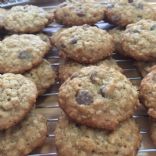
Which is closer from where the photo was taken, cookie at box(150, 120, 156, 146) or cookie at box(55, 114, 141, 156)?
cookie at box(55, 114, 141, 156)

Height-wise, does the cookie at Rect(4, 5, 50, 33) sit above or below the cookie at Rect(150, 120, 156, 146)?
above

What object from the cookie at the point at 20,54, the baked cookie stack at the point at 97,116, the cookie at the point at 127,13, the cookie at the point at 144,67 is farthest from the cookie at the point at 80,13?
the baked cookie stack at the point at 97,116

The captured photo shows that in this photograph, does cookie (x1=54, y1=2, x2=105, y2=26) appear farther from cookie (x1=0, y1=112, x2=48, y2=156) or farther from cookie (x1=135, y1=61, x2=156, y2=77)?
cookie (x1=0, y1=112, x2=48, y2=156)

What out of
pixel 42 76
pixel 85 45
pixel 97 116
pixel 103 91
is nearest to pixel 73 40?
pixel 85 45

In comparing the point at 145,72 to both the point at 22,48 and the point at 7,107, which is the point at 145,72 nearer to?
the point at 22,48

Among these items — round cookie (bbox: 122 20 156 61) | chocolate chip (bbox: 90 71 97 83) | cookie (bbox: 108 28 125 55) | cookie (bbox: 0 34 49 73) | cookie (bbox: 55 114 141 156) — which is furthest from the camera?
cookie (bbox: 108 28 125 55)

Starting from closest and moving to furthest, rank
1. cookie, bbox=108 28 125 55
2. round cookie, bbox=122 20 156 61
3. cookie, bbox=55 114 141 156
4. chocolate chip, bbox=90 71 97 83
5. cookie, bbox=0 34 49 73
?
1. cookie, bbox=55 114 141 156
2. chocolate chip, bbox=90 71 97 83
3. cookie, bbox=0 34 49 73
4. round cookie, bbox=122 20 156 61
5. cookie, bbox=108 28 125 55

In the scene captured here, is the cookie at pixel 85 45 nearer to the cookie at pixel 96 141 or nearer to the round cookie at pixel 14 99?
the round cookie at pixel 14 99

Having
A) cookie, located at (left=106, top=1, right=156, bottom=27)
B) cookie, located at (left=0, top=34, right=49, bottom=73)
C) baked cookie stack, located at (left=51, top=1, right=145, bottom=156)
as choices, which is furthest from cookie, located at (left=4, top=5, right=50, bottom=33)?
baked cookie stack, located at (left=51, top=1, right=145, bottom=156)
